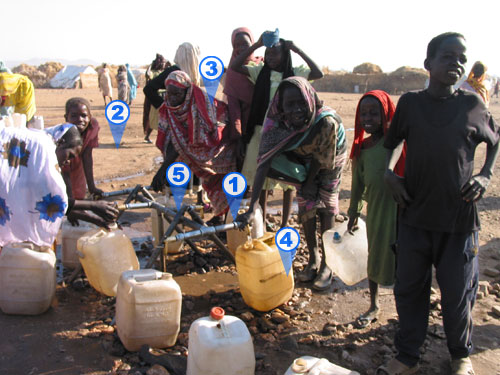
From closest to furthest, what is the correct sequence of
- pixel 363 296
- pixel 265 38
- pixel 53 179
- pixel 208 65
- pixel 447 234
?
1. pixel 447 234
2. pixel 53 179
3. pixel 363 296
4. pixel 265 38
5. pixel 208 65

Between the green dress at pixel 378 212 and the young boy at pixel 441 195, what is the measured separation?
1.16 ft

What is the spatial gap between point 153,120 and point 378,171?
4.99 meters

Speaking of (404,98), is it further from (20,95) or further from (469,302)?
(20,95)

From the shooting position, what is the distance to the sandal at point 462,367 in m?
2.66

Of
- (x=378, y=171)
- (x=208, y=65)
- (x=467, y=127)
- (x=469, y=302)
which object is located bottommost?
(x=469, y=302)

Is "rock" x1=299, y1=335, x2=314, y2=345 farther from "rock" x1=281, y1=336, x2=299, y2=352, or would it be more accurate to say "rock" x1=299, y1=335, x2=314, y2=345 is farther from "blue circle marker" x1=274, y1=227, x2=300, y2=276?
"blue circle marker" x1=274, y1=227, x2=300, y2=276

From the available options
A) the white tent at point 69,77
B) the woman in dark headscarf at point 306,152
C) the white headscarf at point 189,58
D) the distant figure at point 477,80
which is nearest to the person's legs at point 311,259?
the woman in dark headscarf at point 306,152

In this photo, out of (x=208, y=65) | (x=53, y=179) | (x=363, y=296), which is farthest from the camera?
(x=208, y=65)

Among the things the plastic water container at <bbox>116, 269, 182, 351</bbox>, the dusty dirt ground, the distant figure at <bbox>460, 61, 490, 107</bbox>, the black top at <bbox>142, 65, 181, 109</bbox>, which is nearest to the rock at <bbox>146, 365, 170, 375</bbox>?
the dusty dirt ground

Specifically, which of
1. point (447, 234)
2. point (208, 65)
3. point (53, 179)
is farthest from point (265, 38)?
point (447, 234)

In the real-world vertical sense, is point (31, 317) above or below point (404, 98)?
below

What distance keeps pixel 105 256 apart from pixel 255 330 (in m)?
1.22

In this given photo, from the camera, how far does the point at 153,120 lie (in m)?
7.37

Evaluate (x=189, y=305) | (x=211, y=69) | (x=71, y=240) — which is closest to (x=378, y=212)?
(x=189, y=305)
